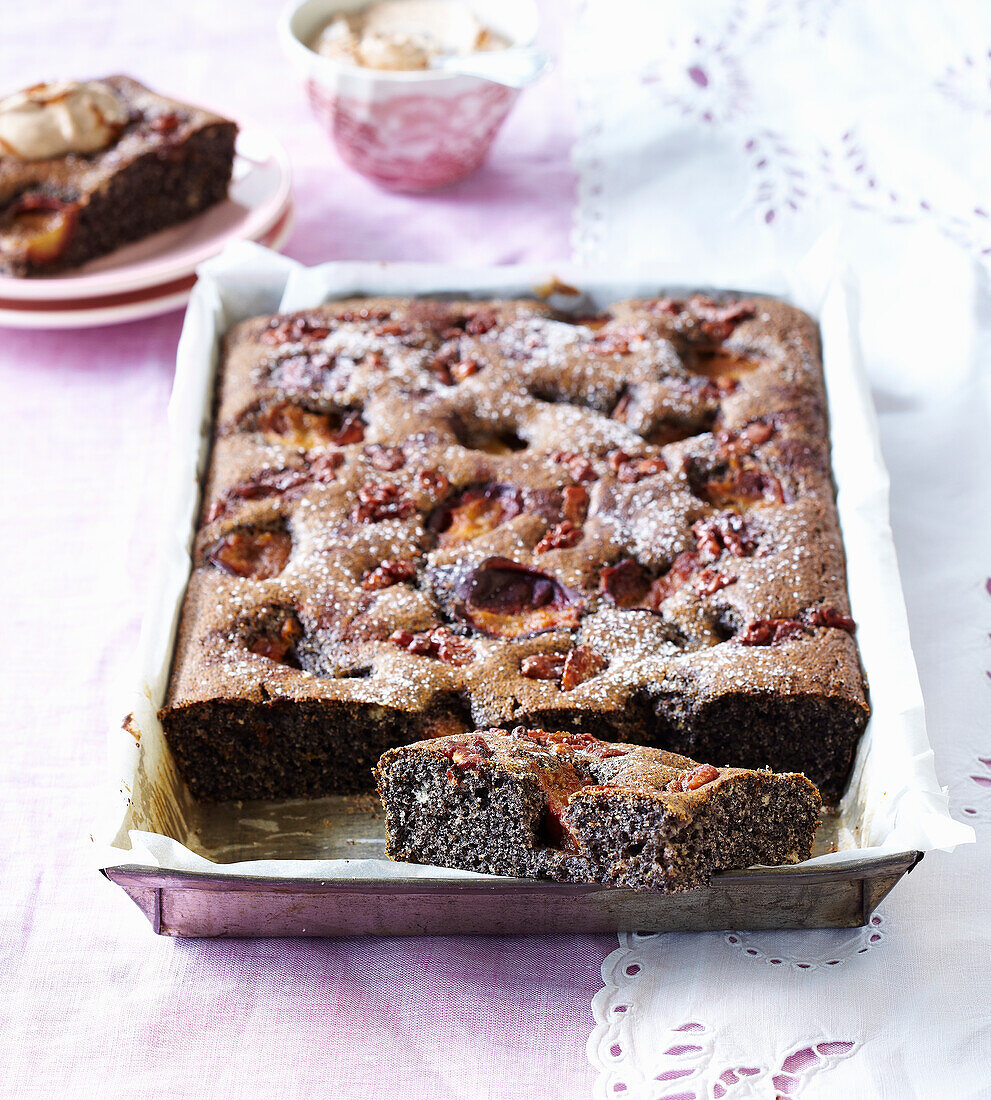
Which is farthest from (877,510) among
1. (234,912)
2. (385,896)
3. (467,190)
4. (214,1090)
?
(467,190)

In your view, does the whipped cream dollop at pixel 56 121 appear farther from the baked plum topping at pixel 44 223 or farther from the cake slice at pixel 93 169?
the baked plum topping at pixel 44 223

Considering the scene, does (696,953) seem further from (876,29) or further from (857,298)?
(876,29)

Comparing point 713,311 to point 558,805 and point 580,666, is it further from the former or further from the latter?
point 558,805

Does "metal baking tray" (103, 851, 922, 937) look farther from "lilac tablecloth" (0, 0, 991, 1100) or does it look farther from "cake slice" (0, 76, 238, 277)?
"cake slice" (0, 76, 238, 277)

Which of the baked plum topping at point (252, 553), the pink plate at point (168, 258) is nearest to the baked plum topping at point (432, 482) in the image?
the baked plum topping at point (252, 553)

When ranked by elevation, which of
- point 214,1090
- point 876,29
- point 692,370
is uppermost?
point 876,29

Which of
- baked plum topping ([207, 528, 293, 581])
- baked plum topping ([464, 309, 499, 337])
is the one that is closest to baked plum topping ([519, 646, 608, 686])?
baked plum topping ([207, 528, 293, 581])
